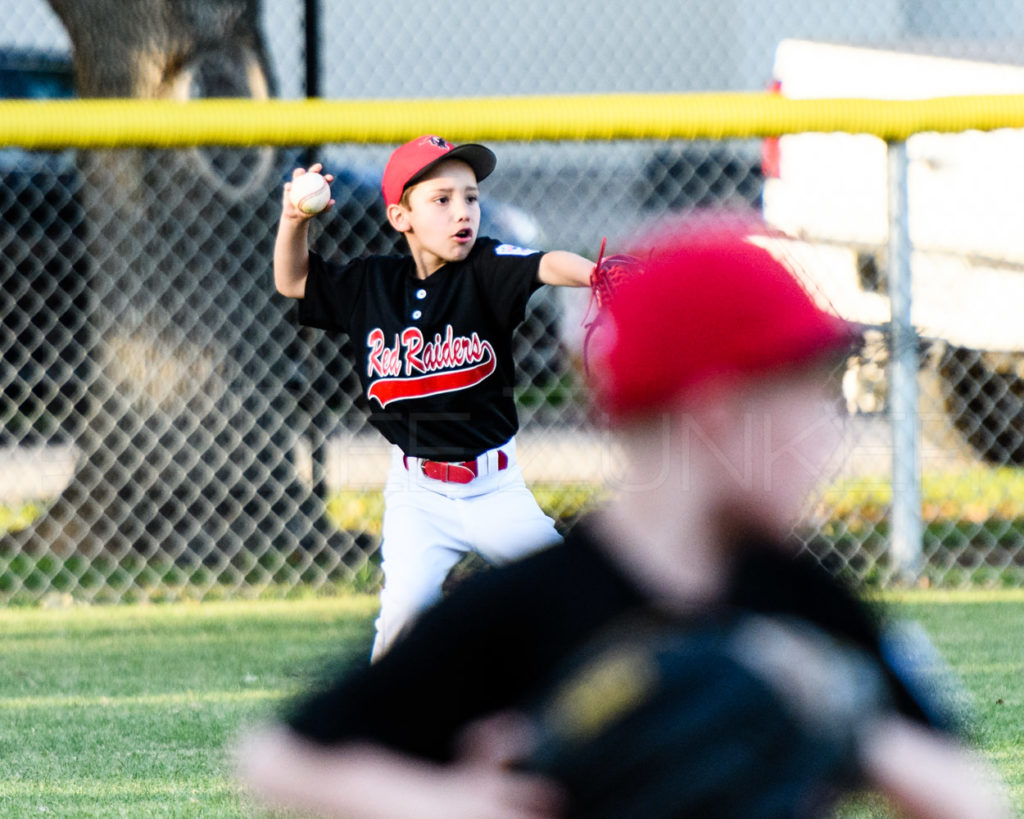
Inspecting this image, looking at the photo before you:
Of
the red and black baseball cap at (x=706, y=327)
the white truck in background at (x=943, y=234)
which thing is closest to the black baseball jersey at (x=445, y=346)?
the red and black baseball cap at (x=706, y=327)

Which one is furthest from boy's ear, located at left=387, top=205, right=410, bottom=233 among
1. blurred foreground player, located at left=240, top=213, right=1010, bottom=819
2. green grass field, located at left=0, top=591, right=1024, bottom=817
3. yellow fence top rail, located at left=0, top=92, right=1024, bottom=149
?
blurred foreground player, located at left=240, top=213, right=1010, bottom=819

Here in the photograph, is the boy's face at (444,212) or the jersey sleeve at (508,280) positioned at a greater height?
the boy's face at (444,212)

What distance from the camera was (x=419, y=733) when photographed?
1.05m

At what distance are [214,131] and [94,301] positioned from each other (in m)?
1.34

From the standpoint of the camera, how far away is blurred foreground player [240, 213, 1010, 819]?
973mm

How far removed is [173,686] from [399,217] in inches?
66.7

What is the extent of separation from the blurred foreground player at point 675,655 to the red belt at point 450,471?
229 cm

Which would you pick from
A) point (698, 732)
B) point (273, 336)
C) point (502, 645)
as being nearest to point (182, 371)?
point (273, 336)

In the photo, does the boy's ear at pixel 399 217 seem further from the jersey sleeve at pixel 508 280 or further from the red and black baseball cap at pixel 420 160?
the jersey sleeve at pixel 508 280

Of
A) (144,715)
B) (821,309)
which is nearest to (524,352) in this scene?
(144,715)

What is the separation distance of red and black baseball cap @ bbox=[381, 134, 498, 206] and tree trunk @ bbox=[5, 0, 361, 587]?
268 centimetres

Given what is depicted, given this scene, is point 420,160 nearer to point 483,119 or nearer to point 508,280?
point 508,280

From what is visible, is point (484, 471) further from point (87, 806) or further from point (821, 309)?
point (821, 309)

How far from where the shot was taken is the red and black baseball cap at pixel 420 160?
348 cm
